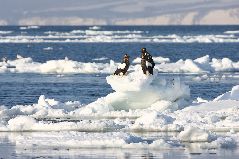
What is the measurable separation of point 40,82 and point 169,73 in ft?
25.5

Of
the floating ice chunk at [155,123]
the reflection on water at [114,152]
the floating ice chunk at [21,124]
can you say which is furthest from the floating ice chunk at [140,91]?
the reflection on water at [114,152]

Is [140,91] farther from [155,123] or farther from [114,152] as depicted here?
[114,152]

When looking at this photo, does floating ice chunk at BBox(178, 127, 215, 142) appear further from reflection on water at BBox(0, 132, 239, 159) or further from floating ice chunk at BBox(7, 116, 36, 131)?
floating ice chunk at BBox(7, 116, 36, 131)

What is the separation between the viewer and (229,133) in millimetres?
22109

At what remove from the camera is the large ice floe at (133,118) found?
816 inches

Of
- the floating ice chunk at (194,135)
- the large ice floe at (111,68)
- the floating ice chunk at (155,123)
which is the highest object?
the large ice floe at (111,68)

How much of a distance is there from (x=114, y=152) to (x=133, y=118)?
6902 millimetres

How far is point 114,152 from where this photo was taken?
19281mm

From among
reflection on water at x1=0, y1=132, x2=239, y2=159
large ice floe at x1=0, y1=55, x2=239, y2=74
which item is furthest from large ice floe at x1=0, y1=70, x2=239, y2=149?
large ice floe at x1=0, y1=55, x2=239, y2=74

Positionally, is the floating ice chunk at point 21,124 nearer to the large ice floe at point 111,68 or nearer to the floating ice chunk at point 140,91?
the floating ice chunk at point 140,91

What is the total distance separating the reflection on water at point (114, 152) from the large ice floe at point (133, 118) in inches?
16.6

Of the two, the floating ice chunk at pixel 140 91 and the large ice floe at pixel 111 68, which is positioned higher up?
the large ice floe at pixel 111 68

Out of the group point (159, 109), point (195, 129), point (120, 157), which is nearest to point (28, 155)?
point (120, 157)

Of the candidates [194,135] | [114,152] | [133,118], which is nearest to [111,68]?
[133,118]
